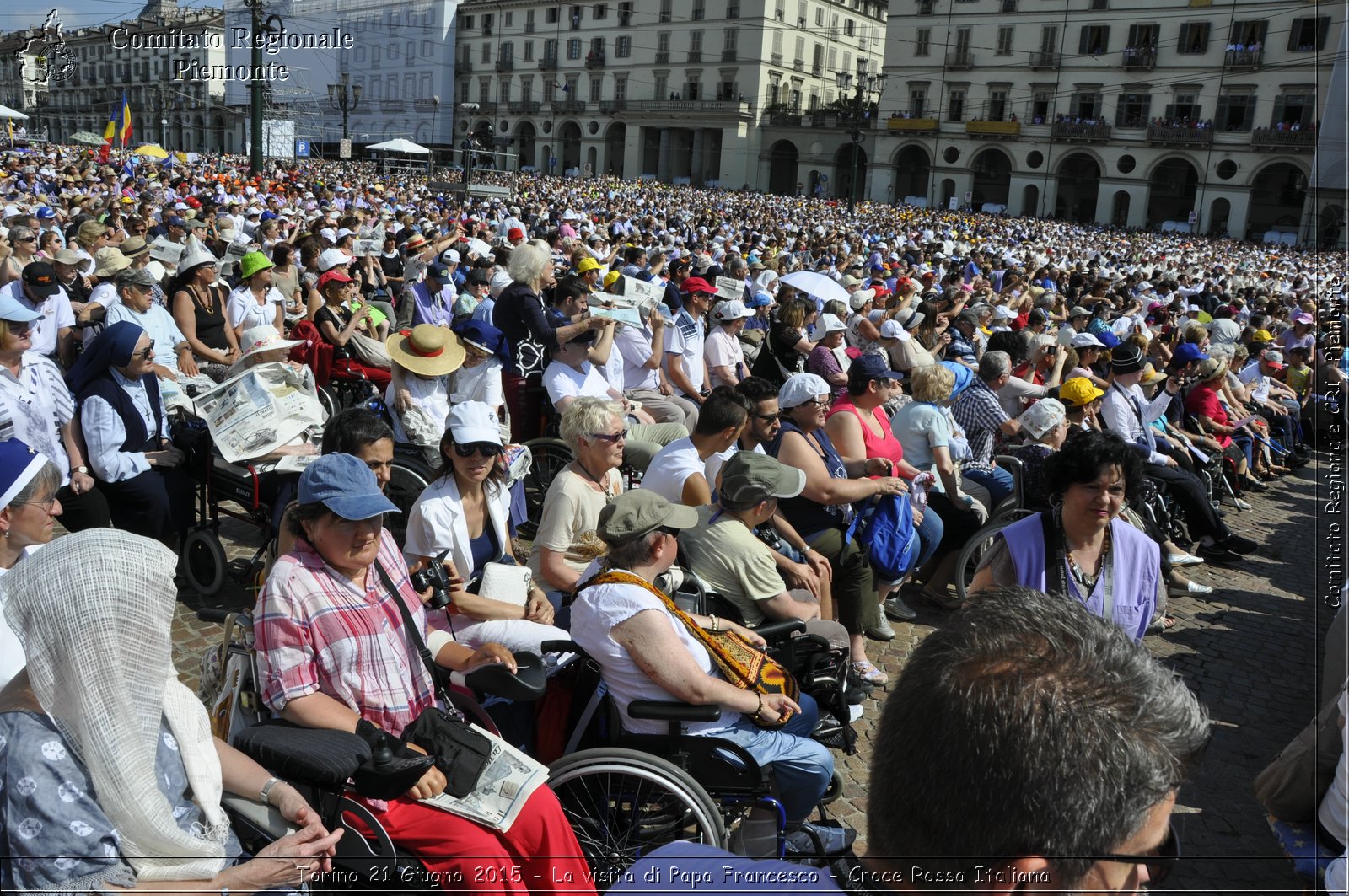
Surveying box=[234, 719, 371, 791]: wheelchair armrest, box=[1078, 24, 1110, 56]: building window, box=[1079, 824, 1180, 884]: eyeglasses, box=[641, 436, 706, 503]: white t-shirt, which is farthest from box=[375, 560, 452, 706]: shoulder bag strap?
box=[1078, 24, 1110, 56]: building window

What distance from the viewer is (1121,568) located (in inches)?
134

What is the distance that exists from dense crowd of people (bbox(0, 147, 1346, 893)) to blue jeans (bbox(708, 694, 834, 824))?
11mm

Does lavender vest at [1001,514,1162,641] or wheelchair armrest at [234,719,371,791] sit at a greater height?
lavender vest at [1001,514,1162,641]

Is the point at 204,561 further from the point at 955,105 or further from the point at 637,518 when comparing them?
the point at 955,105

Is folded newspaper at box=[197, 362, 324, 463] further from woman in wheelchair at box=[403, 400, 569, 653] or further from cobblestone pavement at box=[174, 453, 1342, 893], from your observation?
woman in wheelchair at box=[403, 400, 569, 653]

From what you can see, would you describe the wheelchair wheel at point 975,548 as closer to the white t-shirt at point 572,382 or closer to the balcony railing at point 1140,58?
the white t-shirt at point 572,382

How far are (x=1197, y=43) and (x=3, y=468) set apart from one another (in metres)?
61.6

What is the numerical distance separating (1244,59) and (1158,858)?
60.2m

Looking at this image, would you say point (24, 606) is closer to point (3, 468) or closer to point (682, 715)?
point (3, 468)

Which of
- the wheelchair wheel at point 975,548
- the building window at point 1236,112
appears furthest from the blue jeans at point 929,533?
the building window at point 1236,112

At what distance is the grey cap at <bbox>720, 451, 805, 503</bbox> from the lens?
3932 millimetres

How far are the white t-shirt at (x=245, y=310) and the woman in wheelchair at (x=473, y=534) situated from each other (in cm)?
415

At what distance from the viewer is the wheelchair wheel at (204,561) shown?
5141 mm

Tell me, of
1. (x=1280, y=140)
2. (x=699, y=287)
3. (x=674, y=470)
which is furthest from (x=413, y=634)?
(x=1280, y=140)
